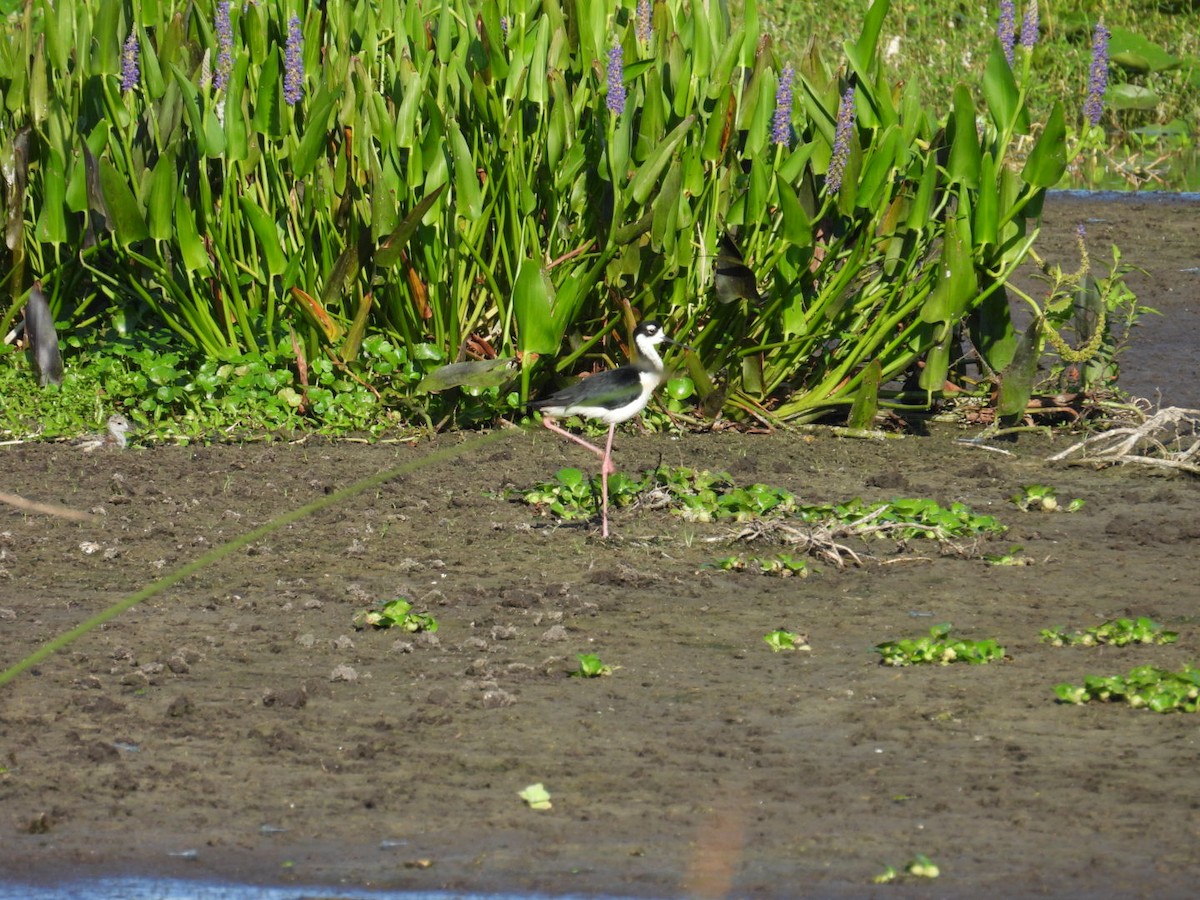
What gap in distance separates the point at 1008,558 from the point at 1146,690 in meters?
1.26

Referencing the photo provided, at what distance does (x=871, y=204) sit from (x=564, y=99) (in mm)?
1301

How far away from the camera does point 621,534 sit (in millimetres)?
5641

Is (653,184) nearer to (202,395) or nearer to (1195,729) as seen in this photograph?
(202,395)

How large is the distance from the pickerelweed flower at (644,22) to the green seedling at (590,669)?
3325mm

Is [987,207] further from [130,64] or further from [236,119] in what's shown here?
[130,64]

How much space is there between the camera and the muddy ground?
3367 mm

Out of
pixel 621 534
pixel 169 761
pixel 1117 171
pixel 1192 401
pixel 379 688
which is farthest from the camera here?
pixel 1117 171

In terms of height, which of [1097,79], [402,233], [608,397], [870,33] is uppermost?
[870,33]

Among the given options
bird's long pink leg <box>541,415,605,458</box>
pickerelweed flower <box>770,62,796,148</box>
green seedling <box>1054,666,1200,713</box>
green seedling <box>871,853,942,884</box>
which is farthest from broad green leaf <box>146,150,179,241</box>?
green seedling <box>871,853,942,884</box>

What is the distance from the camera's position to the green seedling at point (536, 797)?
3.58 m

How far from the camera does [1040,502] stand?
5.90 m

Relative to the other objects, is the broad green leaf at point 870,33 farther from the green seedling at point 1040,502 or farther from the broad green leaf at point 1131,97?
the broad green leaf at point 1131,97

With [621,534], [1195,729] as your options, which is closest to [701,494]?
[621,534]

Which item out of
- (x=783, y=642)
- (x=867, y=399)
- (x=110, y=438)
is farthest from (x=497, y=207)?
(x=783, y=642)
